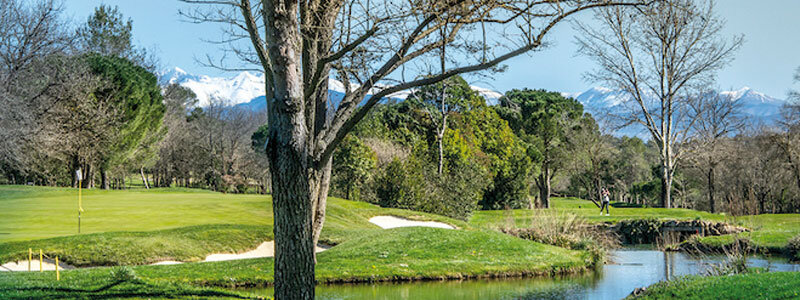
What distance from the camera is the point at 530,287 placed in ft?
42.5

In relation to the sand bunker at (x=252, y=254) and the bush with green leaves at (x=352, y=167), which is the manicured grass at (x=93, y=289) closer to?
the sand bunker at (x=252, y=254)

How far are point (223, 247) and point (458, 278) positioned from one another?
6.26m

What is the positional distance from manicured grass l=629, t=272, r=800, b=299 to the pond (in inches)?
78.9

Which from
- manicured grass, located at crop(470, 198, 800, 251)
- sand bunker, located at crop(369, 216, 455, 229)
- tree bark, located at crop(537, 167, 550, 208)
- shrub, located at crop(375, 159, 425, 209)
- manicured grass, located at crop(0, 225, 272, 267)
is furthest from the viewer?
tree bark, located at crop(537, 167, 550, 208)

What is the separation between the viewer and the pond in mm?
11773

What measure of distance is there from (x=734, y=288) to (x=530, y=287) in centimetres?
463

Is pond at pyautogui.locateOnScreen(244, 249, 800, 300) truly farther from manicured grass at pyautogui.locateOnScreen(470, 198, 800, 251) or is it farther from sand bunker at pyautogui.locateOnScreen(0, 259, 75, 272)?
sand bunker at pyautogui.locateOnScreen(0, 259, 75, 272)

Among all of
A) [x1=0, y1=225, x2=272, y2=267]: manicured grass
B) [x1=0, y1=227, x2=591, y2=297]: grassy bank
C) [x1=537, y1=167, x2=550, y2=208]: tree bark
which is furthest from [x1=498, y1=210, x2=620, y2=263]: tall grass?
[x1=537, y1=167, x2=550, y2=208]: tree bark

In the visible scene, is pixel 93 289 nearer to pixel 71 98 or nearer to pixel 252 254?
pixel 252 254

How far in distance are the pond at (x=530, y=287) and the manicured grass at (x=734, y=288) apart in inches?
78.9

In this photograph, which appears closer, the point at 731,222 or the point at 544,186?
the point at 731,222

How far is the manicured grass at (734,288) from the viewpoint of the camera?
27.1ft

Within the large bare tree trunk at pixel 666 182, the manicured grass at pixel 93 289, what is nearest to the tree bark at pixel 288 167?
the manicured grass at pixel 93 289

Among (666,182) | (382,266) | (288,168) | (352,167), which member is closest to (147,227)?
(382,266)
